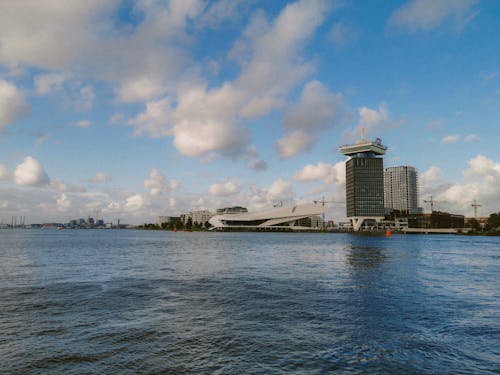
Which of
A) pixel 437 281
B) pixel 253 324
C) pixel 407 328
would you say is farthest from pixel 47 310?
pixel 437 281

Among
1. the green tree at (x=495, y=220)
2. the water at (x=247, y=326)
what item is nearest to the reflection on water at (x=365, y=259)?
the water at (x=247, y=326)

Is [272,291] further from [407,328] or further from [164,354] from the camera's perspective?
[164,354]

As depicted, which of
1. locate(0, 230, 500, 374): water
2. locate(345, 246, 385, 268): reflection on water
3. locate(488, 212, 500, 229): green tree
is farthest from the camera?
locate(488, 212, 500, 229): green tree

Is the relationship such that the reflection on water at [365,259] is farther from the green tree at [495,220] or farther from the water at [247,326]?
the green tree at [495,220]

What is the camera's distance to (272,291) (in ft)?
81.7

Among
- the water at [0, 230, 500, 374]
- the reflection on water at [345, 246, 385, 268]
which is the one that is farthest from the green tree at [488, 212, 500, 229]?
the water at [0, 230, 500, 374]

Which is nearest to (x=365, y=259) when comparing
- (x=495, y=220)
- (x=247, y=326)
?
(x=247, y=326)

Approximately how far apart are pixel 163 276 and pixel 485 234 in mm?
183210

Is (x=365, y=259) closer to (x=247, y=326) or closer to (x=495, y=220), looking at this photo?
(x=247, y=326)

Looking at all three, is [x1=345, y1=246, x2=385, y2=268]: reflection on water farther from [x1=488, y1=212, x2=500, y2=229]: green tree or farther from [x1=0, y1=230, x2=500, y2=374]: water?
[x1=488, y1=212, x2=500, y2=229]: green tree

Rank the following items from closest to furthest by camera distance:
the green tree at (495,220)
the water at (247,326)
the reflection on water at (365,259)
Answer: the water at (247,326)
the reflection on water at (365,259)
the green tree at (495,220)

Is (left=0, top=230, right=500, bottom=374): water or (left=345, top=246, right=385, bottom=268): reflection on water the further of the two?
(left=345, top=246, right=385, bottom=268): reflection on water

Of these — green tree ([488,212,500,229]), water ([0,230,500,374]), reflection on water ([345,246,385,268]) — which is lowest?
reflection on water ([345,246,385,268])

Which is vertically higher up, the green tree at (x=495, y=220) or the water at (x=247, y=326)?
the green tree at (x=495, y=220)
